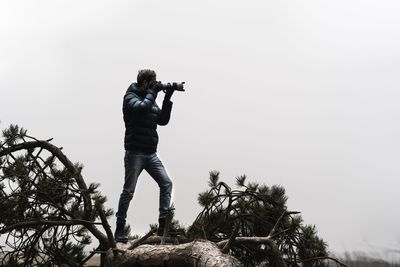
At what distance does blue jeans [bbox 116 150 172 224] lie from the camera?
4.89m

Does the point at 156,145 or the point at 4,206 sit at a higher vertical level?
the point at 156,145

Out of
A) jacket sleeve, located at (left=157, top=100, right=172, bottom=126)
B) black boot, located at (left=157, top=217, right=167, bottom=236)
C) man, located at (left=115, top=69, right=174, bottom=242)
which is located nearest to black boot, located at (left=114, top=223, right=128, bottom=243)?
man, located at (left=115, top=69, right=174, bottom=242)

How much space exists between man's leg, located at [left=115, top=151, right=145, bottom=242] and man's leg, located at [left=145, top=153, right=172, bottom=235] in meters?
0.19

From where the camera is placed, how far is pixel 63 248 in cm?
522

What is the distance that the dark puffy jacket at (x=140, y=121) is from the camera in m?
Result: 4.95

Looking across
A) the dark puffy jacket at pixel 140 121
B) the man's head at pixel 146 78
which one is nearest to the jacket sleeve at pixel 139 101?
the dark puffy jacket at pixel 140 121

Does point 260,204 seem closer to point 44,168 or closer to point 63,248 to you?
point 63,248

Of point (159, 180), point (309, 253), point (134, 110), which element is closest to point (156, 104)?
point (134, 110)

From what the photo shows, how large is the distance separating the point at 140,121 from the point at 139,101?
23cm

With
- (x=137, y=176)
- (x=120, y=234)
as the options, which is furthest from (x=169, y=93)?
(x=120, y=234)

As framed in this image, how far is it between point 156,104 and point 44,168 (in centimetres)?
165

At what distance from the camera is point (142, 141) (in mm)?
4996

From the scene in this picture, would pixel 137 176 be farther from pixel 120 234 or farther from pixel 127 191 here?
pixel 120 234

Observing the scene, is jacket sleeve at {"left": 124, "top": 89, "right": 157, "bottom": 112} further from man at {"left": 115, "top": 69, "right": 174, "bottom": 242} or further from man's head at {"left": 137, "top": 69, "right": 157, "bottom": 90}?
man's head at {"left": 137, "top": 69, "right": 157, "bottom": 90}
